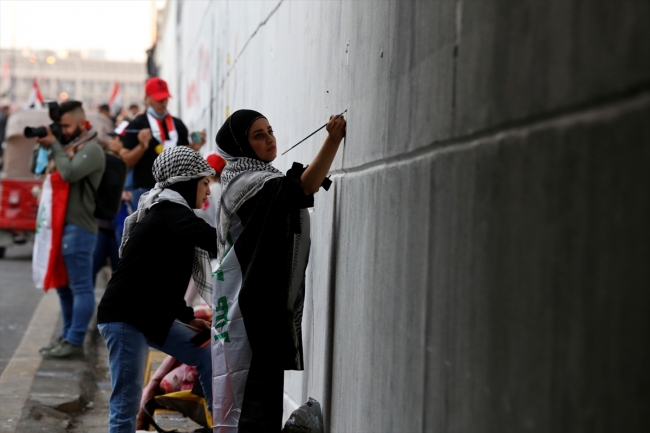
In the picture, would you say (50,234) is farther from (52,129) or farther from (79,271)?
(52,129)

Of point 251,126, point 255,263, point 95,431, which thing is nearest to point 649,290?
point 255,263

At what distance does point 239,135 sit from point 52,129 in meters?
4.12

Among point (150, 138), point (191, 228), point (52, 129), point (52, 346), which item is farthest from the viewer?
point (150, 138)

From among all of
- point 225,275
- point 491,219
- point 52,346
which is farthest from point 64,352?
point 491,219

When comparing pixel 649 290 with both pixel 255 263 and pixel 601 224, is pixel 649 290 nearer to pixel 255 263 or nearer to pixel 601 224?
pixel 601 224

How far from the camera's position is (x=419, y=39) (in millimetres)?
2611

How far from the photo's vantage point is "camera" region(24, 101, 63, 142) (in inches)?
290

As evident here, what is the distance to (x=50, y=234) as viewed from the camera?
7.32 meters

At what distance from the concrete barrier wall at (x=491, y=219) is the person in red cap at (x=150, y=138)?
539cm

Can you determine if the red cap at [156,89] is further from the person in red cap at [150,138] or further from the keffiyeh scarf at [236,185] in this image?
the keffiyeh scarf at [236,185]

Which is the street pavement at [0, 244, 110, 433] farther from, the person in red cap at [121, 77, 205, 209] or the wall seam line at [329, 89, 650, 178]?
the wall seam line at [329, 89, 650, 178]

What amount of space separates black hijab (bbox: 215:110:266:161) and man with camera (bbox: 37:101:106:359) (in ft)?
12.3

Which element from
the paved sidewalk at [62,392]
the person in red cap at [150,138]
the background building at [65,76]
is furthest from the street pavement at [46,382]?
the background building at [65,76]

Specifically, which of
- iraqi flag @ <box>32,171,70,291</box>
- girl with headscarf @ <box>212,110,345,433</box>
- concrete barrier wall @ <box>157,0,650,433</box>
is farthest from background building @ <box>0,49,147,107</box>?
concrete barrier wall @ <box>157,0,650,433</box>
